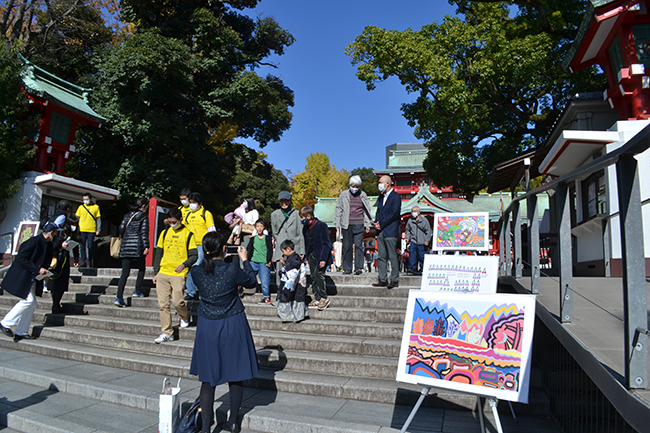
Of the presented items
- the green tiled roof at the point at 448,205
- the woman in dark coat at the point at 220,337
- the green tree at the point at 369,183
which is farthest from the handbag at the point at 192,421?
the green tree at the point at 369,183

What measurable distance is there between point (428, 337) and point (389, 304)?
11.0ft

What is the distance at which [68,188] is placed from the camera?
15719 mm

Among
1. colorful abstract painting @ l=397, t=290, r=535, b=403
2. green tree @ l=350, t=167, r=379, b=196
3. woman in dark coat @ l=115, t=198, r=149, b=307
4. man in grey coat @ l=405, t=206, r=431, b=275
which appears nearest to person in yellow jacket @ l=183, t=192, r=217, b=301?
woman in dark coat @ l=115, t=198, r=149, b=307

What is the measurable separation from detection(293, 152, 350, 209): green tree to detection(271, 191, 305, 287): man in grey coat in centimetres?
3802

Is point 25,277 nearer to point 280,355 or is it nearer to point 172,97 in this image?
point 280,355

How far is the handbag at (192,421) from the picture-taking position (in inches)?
149

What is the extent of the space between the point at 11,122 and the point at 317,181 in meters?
36.9

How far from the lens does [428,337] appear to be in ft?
11.0

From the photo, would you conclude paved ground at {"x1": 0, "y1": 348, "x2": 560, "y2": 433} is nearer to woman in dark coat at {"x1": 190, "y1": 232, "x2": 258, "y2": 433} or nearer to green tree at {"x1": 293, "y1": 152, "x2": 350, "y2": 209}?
woman in dark coat at {"x1": 190, "y1": 232, "x2": 258, "y2": 433}

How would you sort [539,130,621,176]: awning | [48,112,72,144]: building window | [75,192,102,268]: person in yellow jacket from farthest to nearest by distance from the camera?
[48,112,72,144]: building window, [75,192,102,268]: person in yellow jacket, [539,130,621,176]: awning

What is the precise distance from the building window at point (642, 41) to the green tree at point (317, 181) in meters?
37.3

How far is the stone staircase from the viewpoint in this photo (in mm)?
4754

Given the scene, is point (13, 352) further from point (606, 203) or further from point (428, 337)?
point (606, 203)

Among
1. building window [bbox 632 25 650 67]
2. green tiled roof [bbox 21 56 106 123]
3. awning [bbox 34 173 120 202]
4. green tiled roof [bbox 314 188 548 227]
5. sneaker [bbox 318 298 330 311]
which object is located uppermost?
green tiled roof [bbox 21 56 106 123]
